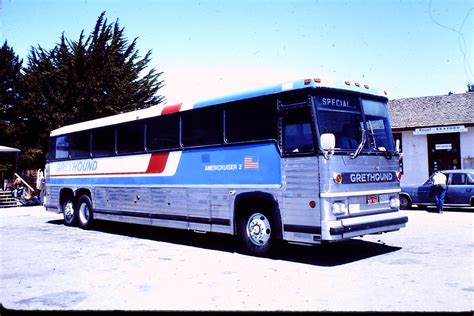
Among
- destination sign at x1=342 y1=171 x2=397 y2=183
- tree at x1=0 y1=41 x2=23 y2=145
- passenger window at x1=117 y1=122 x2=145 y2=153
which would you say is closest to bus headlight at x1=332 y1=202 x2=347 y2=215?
destination sign at x1=342 y1=171 x2=397 y2=183

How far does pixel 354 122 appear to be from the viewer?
25.6ft

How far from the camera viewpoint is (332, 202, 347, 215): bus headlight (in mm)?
7087

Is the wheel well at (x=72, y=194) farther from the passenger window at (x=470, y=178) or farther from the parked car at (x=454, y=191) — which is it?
the passenger window at (x=470, y=178)

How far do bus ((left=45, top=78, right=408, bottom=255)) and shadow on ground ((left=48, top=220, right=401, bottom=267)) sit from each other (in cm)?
57

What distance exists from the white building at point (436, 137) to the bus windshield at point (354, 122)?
739 inches

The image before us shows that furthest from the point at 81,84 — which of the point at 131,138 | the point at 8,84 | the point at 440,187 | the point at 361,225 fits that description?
the point at 361,225

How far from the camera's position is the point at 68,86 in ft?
97.8

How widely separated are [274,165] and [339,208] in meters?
1.41

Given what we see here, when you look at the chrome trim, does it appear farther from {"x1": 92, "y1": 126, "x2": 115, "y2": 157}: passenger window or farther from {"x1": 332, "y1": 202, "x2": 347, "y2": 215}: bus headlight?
{"x1": 92, "y1": 126, "x2": 115, "y2": 157}: passenger window

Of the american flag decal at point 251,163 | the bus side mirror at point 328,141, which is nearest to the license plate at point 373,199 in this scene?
the bus side mirror at point 328,141

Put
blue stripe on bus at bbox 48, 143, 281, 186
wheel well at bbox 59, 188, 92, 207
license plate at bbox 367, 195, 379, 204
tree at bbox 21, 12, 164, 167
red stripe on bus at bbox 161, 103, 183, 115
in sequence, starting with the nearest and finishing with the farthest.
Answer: license plate at bbox 367, 195, 379, 204 → blue stripe on bus at bbox 48, 143, 281, 186 → red stripe on bus at bbox 161, 103, 183, 115 → wheel well at bbox 59, 188, 92, 207 → tree at bbox 21, 12, 164, 167

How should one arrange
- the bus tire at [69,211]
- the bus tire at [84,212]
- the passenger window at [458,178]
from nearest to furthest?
the bus tire at [84,212] < the bus tire at [69,211] < the passenger window at [458,178]

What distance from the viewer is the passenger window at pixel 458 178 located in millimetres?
16656

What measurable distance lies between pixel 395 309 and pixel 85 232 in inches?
395
